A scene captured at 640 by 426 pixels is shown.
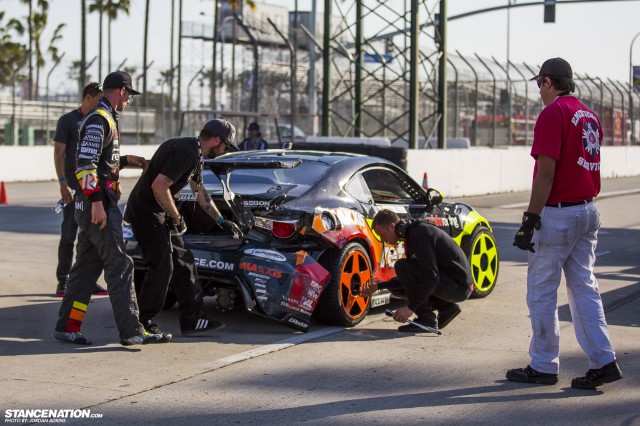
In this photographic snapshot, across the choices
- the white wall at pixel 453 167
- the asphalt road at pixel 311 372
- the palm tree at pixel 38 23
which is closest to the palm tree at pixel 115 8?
the palm tree at pixel 38 23

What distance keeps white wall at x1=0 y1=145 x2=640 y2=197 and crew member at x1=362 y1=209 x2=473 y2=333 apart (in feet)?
49.8

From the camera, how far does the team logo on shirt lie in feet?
20.1

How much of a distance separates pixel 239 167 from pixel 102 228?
1.72 m

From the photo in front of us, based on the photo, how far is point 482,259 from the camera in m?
9.77

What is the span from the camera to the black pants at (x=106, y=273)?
718 cm

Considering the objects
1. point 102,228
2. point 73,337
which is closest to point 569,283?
point 102,228

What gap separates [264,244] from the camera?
793cm

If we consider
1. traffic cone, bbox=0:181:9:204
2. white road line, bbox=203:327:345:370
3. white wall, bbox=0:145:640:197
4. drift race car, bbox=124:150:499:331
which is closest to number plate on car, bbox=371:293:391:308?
drift race car, bbox=124:150:499:331

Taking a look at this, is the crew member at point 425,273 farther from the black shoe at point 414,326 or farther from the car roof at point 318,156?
the car roof at point 318,156

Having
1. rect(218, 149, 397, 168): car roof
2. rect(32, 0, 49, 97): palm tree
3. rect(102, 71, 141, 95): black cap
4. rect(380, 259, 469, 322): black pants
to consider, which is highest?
rect(32, 0, 49, 97): palm tree

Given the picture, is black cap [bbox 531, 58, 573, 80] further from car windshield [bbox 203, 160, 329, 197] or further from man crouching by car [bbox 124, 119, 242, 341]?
car windshield [bbox 203, 160, 329, 197]

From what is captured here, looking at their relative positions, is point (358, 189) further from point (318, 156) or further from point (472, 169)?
point (472, 169)

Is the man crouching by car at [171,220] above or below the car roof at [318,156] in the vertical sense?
below

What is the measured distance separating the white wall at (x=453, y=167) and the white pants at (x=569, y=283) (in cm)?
1693
